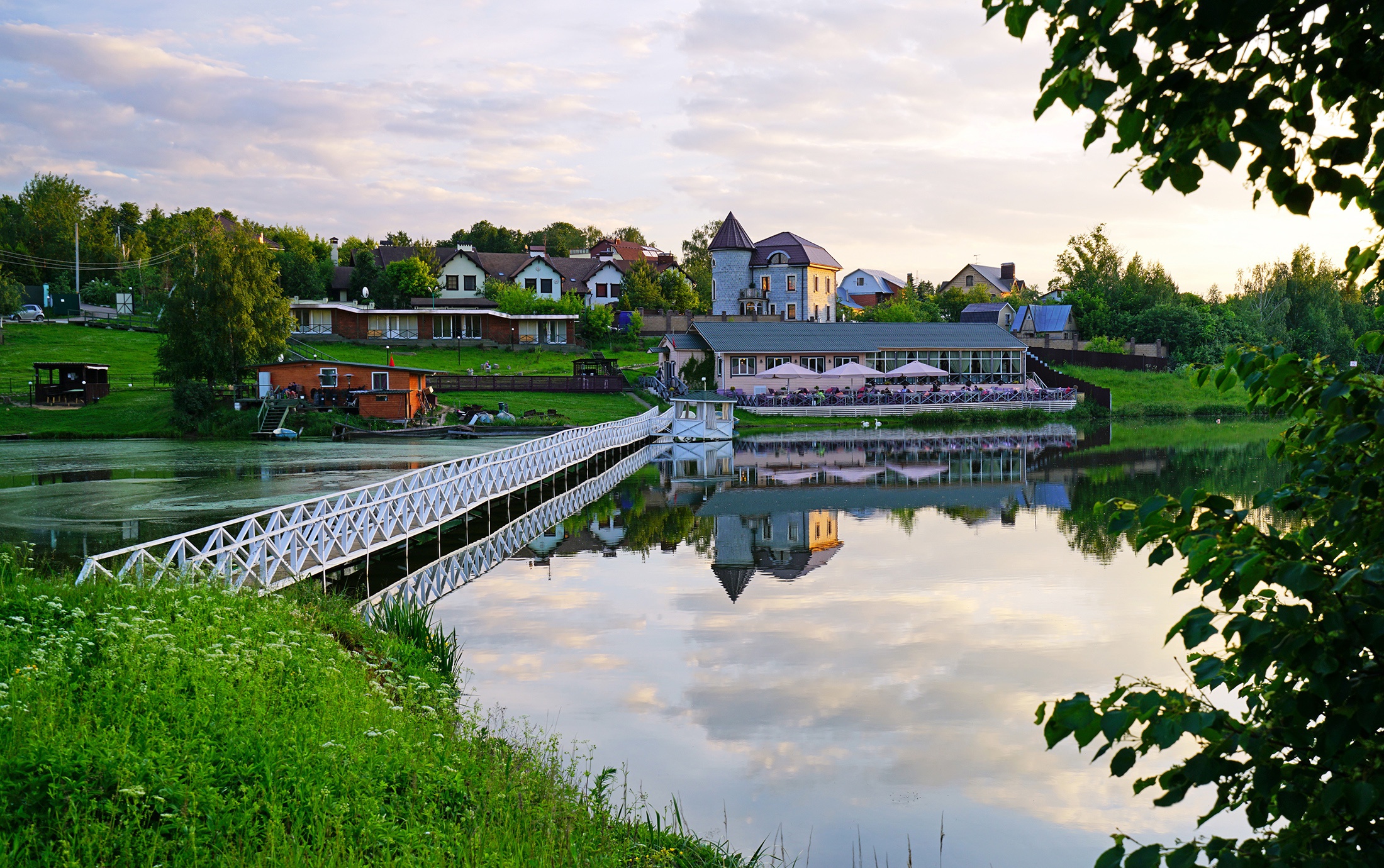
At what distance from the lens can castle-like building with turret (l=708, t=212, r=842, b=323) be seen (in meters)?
80.7

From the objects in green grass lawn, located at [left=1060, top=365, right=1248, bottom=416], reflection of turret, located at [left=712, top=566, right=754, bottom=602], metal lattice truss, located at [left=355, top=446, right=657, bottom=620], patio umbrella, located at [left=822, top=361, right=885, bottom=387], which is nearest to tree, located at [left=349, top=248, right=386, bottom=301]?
patio umbrella, located at [left=822, top=361, right=885, bottom=387]

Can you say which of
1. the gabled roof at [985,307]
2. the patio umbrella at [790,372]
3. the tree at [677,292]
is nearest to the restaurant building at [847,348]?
the patio umbrella at [790,372]

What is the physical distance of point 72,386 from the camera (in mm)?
51125

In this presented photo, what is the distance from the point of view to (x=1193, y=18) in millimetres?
2818

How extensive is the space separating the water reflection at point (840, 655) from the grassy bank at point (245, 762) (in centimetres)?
141

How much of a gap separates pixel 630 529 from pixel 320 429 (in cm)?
2922

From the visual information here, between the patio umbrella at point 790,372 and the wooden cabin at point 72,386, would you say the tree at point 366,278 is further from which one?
the patio umbrella at point 790,372

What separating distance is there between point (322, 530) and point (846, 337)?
53.2 meters

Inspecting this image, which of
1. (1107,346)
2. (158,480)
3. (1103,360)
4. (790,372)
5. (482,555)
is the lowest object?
(482,555)

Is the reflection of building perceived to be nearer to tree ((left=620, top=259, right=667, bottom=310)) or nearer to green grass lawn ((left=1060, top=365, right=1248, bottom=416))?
green grass lawn ((left=1060, top=365, right=1248, bottom=416))

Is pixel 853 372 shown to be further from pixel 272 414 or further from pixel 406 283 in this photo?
pixel 406 283

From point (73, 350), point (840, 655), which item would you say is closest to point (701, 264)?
point (73, 350)

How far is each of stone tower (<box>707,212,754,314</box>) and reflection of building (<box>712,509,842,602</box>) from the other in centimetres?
5733

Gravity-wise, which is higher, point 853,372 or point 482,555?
point 853,372
